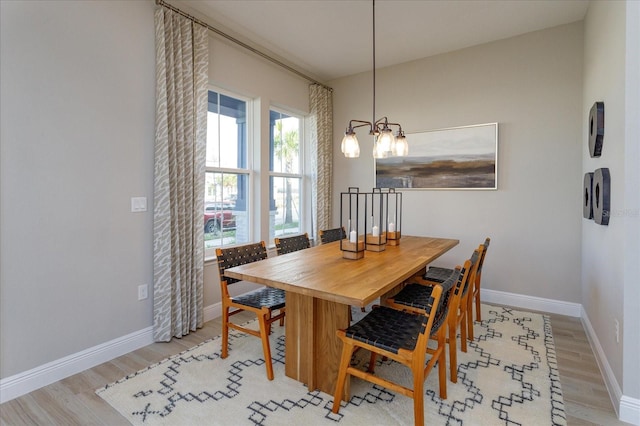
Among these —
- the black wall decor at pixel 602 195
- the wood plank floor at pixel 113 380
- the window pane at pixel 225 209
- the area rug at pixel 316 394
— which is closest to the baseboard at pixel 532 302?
the wood plank floor at pixel 113 380

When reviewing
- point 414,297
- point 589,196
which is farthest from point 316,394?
point 589,196

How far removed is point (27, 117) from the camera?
2.08 meters

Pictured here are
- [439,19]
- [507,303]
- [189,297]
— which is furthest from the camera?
[507,303]

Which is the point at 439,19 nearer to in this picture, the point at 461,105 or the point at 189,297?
the point at 461,105

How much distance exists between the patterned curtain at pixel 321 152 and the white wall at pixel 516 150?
102 cm

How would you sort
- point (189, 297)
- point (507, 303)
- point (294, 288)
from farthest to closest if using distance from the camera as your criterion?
point (507, 303) < point (189, 297) < point (294, 288)

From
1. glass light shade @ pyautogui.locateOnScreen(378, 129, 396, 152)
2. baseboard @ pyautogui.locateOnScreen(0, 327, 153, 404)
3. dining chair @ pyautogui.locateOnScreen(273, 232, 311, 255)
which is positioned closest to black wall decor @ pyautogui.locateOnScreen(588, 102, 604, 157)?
glass light shade @ pyautogui.locateOnScreen(378, 129, 396, 152)

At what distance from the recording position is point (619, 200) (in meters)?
1.98

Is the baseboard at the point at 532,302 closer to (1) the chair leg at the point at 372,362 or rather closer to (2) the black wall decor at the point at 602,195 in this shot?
(2) the black wall decor at the point at 602,195

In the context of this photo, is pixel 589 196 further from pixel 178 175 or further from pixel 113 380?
pixel 113 380

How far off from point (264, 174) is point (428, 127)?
2.08 metres

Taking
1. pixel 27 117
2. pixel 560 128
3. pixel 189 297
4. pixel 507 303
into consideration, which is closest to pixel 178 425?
pixel 189 297

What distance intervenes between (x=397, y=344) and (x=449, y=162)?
112 inches

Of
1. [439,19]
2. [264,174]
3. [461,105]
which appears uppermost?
[439,19]
